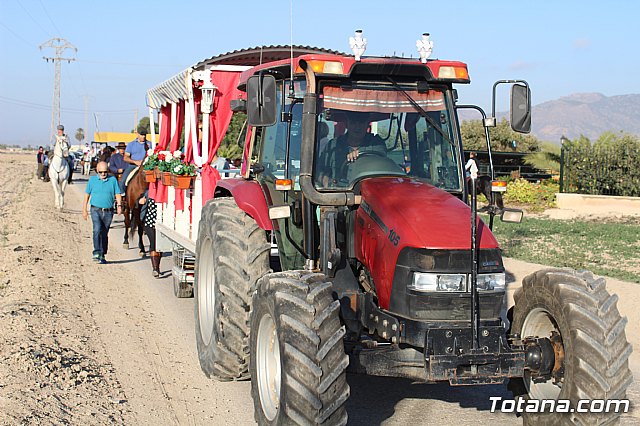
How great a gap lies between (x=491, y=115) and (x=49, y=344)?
480cm

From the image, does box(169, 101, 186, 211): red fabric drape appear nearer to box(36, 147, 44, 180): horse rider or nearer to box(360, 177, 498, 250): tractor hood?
box(360, 177, 498, 250): tractor hood

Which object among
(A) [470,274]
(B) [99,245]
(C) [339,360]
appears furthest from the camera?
(B) [99,245]

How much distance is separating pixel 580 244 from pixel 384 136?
36.5 feet

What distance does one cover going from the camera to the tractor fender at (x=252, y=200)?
21.4ft

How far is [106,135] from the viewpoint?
170 feet

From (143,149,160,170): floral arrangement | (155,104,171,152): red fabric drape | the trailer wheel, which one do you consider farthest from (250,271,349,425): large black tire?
(155,104,171,152): red fabric drape

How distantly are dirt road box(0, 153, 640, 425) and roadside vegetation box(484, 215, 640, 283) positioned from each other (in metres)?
1.33

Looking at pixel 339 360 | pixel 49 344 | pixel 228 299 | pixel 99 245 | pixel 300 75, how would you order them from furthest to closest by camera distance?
pixel 99 245 < pixel 49 344 < pixel 228 299 < pixel 300 75 < pixel 339 360

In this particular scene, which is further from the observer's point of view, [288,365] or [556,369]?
[556,369]

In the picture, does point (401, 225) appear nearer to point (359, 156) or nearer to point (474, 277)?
point (474, 277)

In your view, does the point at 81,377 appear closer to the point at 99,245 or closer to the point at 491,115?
the point at 491,115

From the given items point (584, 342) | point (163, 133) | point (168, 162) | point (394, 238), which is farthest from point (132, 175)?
point (584, 342)

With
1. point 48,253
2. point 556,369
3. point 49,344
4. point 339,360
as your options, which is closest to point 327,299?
point 339,360

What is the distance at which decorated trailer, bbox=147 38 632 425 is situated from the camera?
15.7 ft
